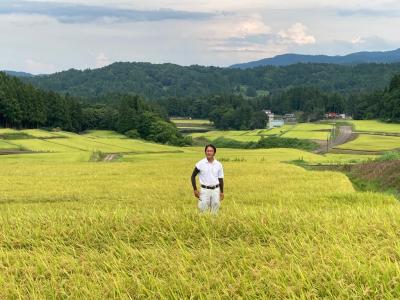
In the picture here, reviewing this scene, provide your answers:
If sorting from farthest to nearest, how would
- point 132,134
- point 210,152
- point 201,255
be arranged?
point 132,134
point 210,152
point 201,255

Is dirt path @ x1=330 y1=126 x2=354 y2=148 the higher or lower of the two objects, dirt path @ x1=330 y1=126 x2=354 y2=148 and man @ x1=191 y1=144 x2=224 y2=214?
the lower

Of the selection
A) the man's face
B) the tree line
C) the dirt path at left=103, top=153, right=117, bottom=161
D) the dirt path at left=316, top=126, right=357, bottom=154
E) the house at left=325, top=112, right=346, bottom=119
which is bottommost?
the dirt path at left=316, top=126, right=357, bottom=154

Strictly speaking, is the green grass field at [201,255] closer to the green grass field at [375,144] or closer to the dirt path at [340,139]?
the green grass field at [375,144]

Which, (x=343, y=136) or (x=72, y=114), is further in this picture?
(x=72, y=114)

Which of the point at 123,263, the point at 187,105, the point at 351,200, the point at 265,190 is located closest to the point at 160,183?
the point at 265,190

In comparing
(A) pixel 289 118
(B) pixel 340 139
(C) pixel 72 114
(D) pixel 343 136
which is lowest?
(A) pixel 289 118

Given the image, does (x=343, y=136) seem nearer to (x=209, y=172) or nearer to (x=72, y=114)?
(x=72, y=114)

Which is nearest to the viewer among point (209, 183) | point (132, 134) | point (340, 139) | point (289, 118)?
point (209, 183)

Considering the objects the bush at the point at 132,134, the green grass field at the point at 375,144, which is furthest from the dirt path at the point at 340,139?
the bush at the point at 132,134

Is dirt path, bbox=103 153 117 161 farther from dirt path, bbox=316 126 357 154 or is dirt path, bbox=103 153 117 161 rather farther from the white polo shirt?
the white polo shirt

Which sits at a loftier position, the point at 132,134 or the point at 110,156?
the point at 110,156

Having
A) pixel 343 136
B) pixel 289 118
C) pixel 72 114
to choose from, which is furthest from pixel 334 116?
pixel 72 114

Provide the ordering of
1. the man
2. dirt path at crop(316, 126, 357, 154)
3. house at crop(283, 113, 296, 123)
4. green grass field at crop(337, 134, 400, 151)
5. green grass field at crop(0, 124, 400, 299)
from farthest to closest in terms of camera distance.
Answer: house at crop(283, 113, 296, 123) → dirt path at crop(316, 126, 357, 154) → green grass field at crop(337, 134, 400, 151) → the man → green grass field at crop(0, 124, 400, 299)

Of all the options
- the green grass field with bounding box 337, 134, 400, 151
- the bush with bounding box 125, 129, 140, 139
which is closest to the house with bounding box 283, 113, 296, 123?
the bush with bounding box 125, 129, 140, 139
